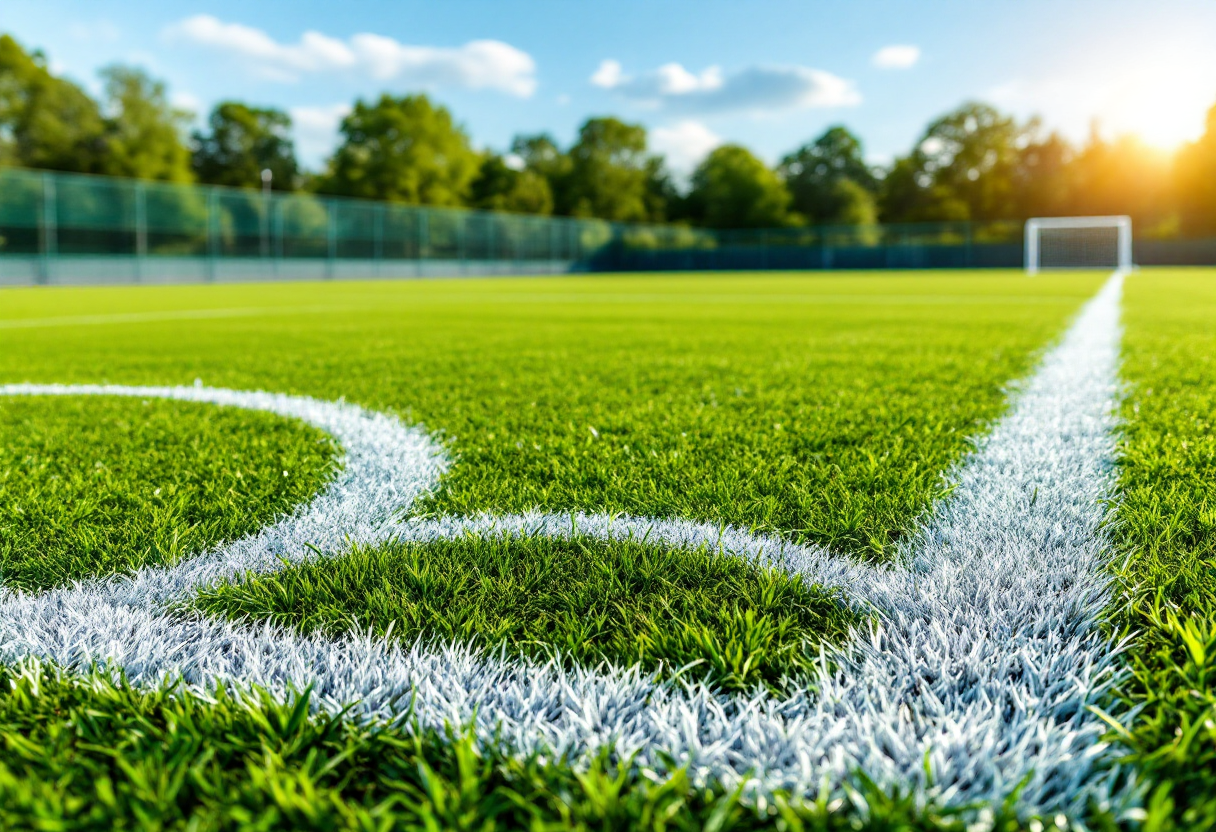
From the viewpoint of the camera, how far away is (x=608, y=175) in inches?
2453

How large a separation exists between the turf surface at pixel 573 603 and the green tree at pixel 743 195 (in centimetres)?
6025

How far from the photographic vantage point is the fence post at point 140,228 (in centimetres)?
2378

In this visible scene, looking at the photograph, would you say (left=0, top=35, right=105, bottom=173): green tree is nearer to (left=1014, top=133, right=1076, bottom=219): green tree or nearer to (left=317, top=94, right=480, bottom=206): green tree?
(left=317, top=94, right=480, bottom=206): green tree

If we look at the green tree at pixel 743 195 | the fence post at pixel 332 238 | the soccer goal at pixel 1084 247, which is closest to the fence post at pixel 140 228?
the fence post at pixel 332 238

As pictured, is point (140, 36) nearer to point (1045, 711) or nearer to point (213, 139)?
point (213, 139)

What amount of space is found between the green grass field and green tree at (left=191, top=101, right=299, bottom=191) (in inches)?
2077

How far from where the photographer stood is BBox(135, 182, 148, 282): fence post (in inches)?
936

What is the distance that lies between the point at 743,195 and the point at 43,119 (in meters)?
41.9

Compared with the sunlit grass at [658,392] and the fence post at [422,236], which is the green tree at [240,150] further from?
the sunlit grass at [658,392]

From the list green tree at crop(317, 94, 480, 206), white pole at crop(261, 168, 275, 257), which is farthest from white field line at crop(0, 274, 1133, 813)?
green tree at crop(317, 94, 480, 206)

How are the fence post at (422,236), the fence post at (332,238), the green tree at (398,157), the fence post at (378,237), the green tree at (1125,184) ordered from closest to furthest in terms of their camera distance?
the fence post at (332,238), the fence post at (378,237), the fence post at (422,236), the green tree at (1125,184), the green tree at (398,157)

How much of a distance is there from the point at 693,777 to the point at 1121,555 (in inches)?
36.6

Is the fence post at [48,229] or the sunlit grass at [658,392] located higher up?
the fence post at [48,229]

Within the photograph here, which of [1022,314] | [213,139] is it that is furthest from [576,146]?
[1022,314]
